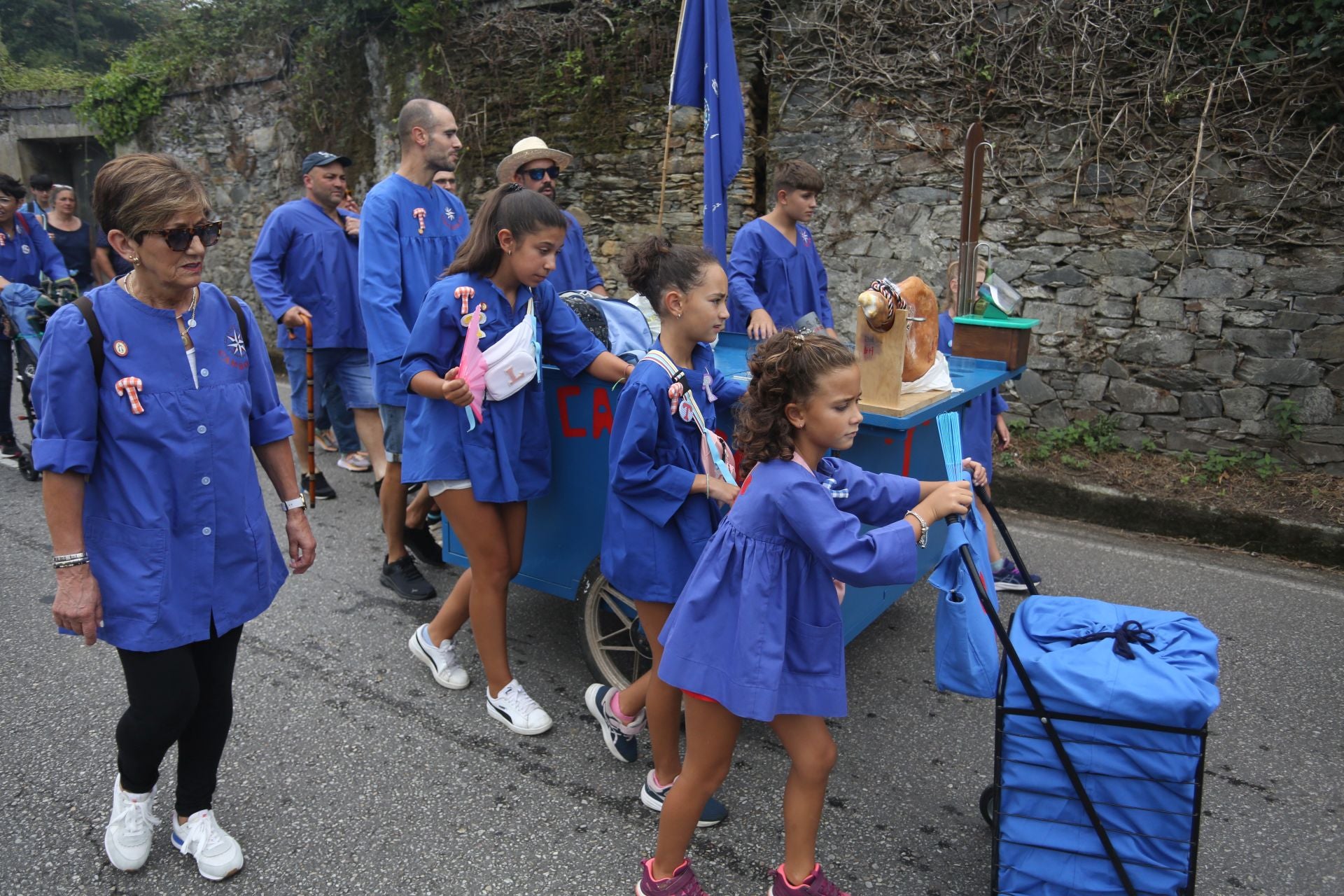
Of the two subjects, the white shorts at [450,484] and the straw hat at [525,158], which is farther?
the straw hat at [525,158]

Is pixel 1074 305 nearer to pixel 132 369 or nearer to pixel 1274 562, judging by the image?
pixel 1274 562

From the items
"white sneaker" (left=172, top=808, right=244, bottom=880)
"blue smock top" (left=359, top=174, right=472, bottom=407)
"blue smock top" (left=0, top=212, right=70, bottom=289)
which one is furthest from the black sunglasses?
"blue smock top" (left=0, top=212, right=70, bottom=289)

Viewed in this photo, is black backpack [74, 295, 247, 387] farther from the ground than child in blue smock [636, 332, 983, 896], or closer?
farther from the ground

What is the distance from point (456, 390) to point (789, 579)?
4.39ft

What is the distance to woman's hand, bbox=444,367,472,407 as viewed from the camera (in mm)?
2988

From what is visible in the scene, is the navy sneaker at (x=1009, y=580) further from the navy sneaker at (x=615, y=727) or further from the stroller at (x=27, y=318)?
the stroller at (x=27, y=318)

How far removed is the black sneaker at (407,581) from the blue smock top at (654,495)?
1.87m

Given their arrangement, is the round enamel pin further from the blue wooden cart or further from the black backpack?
the black backpack

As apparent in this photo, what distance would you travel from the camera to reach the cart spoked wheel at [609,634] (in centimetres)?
339

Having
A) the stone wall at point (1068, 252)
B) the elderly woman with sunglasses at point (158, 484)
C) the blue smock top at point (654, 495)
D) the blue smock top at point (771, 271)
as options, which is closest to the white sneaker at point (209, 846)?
the elderly woman with sunglasses at point (158, 484)

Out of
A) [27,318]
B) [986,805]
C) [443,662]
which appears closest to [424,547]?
[443,662]

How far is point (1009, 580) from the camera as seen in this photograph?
4.57 meters

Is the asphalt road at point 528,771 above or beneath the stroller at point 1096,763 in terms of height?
beneath

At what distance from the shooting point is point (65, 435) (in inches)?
87.0
